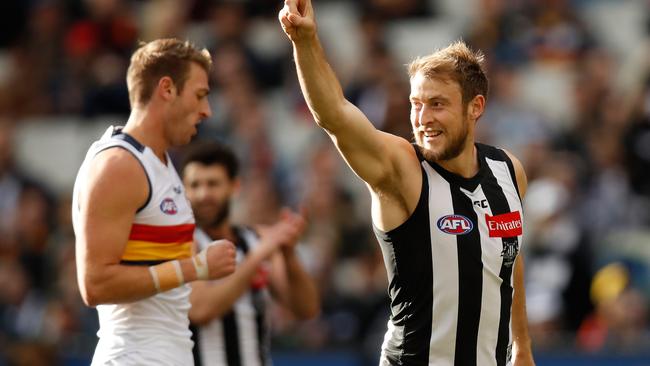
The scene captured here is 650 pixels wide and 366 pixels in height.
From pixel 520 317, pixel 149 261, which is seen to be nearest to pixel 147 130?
pixel 149 261

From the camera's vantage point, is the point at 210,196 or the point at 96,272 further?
the point at 210,196

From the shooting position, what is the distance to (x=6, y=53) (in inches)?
581

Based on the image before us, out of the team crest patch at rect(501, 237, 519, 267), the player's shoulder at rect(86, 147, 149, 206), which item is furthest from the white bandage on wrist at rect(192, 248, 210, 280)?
the team crest patch at rect(501, 237, 519, 267)

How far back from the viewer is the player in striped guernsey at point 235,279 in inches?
277

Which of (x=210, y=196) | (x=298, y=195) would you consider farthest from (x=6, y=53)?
(x=210, y=196)

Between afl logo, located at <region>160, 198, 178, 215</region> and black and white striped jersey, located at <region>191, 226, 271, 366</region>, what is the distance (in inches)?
47.0

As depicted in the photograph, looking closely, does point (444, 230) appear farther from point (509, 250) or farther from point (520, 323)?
point (520, 323)

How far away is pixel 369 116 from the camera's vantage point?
12312 millimetres

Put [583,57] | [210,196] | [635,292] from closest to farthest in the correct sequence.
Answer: [210,196]
[635,292]
[583,57]

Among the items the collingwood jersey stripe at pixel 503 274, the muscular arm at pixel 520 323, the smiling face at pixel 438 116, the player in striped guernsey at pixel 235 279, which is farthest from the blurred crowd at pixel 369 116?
the smiling face at pixel 438 116

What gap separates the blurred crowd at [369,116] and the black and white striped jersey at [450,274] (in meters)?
4.03

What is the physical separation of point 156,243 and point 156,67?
→ 2.93 feet

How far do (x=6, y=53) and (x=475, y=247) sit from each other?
10283 mm

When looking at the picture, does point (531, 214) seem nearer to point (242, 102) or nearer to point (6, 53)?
point (242, 102)
